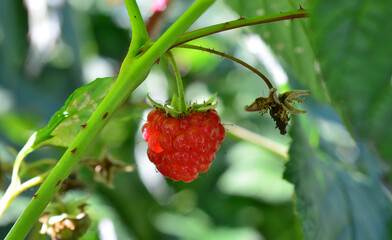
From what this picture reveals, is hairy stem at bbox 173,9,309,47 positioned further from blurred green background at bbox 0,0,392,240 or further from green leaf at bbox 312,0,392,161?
green leaf at bbox 312,0,392,161

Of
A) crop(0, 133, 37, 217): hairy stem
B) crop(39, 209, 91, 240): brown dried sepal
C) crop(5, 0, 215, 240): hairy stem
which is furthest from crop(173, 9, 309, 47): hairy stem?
crop(39, 209, 91, 240): brown dried sepal

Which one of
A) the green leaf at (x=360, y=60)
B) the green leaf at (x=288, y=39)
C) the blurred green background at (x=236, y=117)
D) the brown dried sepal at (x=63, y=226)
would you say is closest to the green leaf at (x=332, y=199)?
the blurred green background at (x=236, y=117)

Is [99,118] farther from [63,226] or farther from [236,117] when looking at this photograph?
[236,117]

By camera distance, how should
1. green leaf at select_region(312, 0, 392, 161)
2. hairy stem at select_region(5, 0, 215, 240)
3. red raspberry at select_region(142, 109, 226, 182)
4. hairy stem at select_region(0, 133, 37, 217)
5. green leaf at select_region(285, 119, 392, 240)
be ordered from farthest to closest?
green leaf at select_region(285, 119, 392, 240), red raspberry at select_region(142, 109, 226, 182), hairy stem at select_region(0, 133, 37, 217), hairy stem at select_region(5, 0, 215, 240), green leaf at select_region(312, 0, 392, 161)

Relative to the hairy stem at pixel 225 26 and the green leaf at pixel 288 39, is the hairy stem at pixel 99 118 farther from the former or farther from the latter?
the green leaf at pixel 288 39

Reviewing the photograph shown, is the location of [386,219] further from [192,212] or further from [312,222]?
[192,212]

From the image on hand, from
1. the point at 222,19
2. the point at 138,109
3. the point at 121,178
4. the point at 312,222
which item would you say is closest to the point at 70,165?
the point at 312,222

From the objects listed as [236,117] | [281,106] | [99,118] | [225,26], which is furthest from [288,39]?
[236,117]
